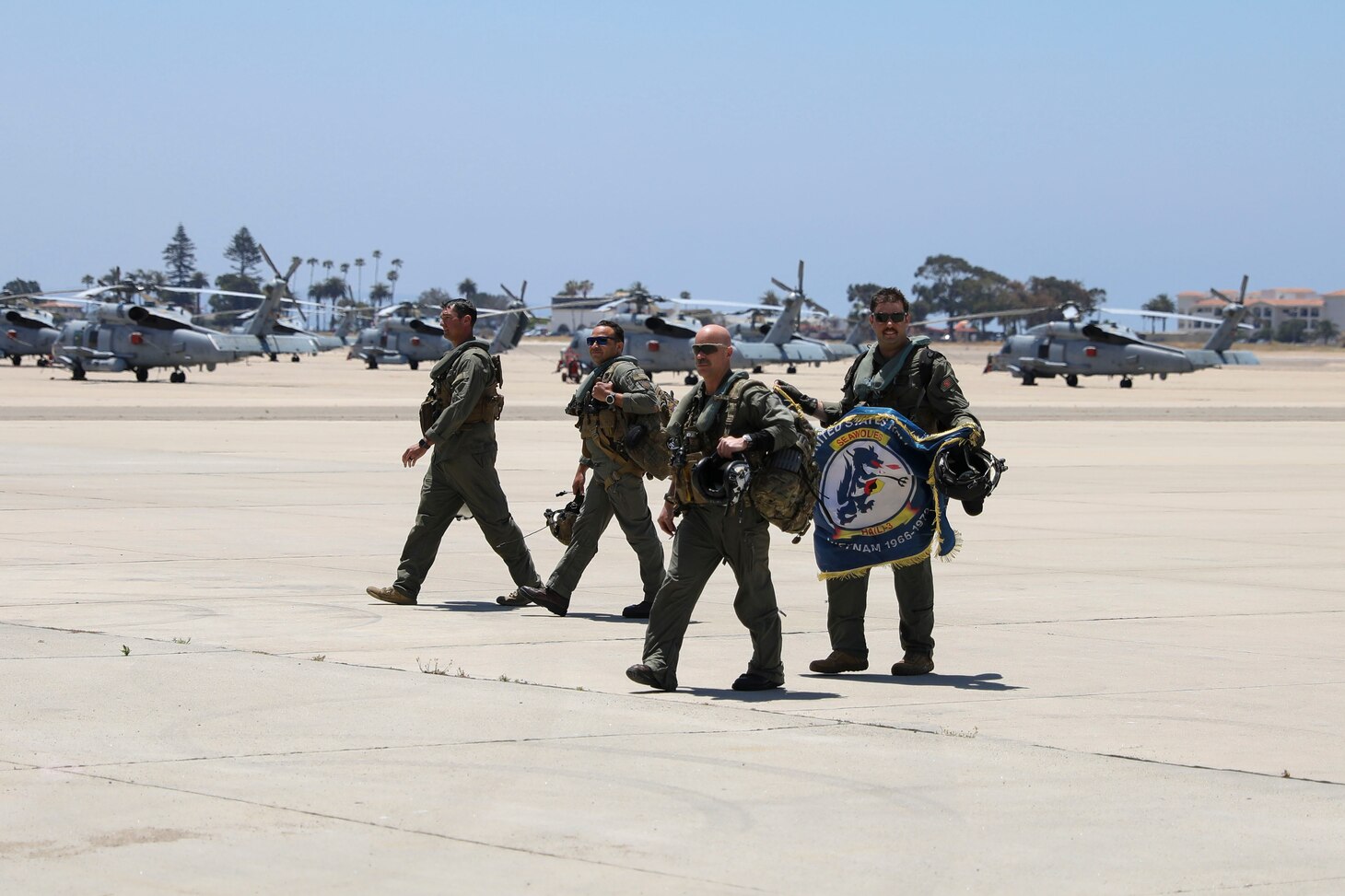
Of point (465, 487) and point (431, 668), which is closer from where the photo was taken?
point (431, 668)

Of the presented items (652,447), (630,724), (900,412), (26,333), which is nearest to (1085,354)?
(26,333)

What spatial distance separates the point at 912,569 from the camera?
959 centimetres

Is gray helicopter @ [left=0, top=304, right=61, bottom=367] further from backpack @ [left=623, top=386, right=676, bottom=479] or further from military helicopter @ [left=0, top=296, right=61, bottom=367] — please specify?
backpack @ [left=623, top=386, right=676, bottom=479]

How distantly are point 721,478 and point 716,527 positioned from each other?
34 centimetres

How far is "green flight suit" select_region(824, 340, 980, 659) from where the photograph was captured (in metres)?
9.49

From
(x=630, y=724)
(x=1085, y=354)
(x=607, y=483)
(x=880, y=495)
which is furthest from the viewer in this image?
(x=1085, y=354)

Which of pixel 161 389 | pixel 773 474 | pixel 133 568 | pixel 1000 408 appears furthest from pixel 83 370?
pixel 773 474

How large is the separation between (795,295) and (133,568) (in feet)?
244

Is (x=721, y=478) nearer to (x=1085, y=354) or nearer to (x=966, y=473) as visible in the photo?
(x=966, y=473)

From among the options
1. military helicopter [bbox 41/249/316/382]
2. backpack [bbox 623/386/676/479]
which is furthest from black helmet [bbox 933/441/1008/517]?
military helicopter [bbox 41/249/316/382]

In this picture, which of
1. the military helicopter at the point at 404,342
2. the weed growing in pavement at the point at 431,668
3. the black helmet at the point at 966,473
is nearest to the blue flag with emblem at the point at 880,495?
the black helmet at the point at 966,473

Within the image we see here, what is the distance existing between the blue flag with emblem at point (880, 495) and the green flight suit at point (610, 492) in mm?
1663

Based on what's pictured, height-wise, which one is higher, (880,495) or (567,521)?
(880,495)

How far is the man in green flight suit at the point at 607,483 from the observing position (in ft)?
36.4
